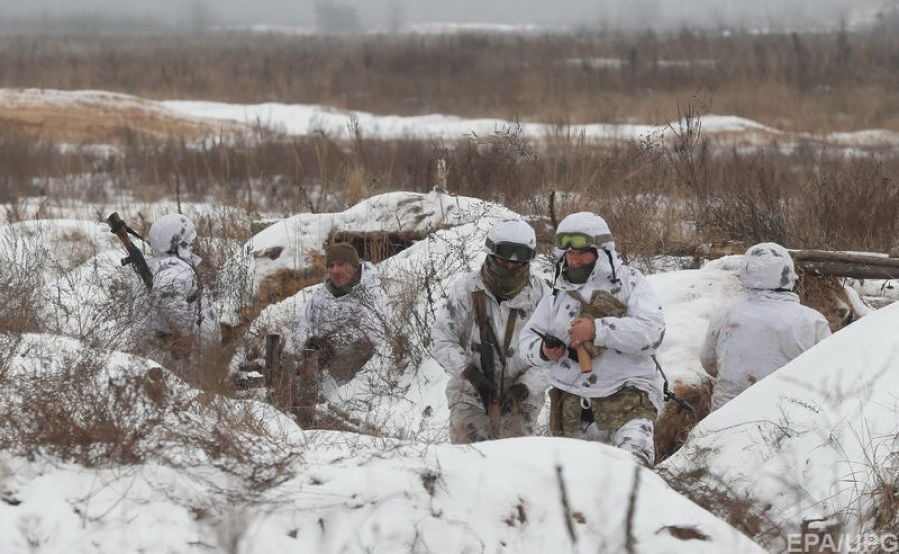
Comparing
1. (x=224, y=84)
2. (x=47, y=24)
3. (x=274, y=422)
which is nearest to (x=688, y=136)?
(x=274, y=422)

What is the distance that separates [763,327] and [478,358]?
1.44 m

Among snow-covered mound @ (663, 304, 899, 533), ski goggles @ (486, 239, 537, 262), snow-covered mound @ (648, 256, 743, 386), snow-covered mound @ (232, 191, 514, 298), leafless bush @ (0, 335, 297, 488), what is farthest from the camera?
snow-covered mound @ (232, 191, 514, 298)

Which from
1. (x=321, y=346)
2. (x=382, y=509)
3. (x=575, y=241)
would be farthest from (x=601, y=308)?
(x=321, y=346)

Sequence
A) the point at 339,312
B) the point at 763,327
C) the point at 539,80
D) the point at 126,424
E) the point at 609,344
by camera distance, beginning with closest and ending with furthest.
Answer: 1. the point at 126,424
2. the point at 609,344
3. the point at 763,327
4. the point at 339,312
5. the point at 539,80

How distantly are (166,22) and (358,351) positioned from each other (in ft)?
294

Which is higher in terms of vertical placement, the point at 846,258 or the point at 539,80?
the point at 846,258

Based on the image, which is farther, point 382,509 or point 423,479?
point 423,479

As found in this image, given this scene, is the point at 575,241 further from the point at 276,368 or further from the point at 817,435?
the point at 276,368

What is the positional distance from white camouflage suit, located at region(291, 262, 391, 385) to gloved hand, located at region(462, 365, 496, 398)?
6.43 ft

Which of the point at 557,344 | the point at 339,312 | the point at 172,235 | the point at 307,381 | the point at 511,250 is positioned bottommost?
the point at 307,381

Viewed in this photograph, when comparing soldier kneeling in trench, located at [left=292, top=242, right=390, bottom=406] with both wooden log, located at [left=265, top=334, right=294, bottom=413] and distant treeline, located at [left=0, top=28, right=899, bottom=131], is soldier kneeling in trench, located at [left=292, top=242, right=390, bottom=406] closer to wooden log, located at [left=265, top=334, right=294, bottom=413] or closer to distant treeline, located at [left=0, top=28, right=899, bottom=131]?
wooden log, located at [left=265, top=334, right=294, bottom=413]

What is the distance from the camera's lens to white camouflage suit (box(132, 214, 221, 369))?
6988 millimetres

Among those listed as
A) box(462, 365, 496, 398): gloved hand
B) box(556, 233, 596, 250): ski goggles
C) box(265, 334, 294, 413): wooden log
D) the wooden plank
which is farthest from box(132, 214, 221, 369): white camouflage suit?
the wooden plank

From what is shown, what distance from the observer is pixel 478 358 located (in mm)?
5719
